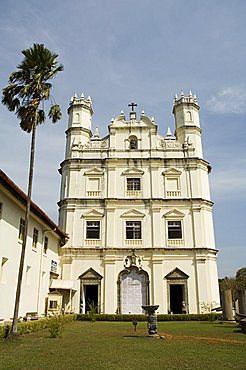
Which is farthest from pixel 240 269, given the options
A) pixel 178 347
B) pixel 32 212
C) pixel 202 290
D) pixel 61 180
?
pixel 178 347

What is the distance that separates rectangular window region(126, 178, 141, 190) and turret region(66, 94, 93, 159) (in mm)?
6071

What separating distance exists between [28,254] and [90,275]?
932cm

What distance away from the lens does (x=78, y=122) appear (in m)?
35.1

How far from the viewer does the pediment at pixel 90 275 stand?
Answer: 29.6m

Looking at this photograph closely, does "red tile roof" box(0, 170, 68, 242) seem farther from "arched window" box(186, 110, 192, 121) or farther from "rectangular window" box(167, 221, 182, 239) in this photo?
"arched window" box(186, 110, 192, 121)

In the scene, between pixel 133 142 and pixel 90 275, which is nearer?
pixel 90 275

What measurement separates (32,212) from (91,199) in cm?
1128

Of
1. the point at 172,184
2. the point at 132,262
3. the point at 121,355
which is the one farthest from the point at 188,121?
the point at 121,355

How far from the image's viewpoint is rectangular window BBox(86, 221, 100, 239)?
31.0 meters

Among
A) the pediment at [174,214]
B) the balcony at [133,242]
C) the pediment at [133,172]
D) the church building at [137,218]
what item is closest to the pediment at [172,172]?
the church building at [137,218]

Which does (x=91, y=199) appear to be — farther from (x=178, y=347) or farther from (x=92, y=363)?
(x=92, y=363)

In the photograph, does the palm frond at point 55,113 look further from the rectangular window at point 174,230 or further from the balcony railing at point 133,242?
the rectangular window at point 174,230

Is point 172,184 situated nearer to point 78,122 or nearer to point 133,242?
point 133,242

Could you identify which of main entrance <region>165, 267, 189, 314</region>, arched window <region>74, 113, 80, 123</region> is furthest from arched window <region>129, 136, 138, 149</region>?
main entrance <region>165, 267, 189, 314</region>
